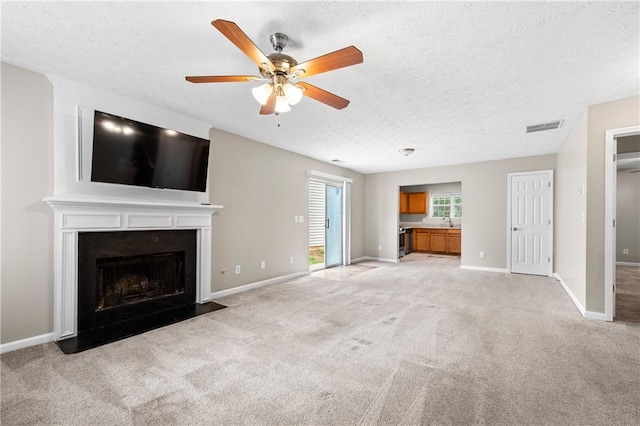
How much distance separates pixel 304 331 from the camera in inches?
111

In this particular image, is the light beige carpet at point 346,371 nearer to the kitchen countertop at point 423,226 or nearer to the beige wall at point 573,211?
the beige wall at point 573,211

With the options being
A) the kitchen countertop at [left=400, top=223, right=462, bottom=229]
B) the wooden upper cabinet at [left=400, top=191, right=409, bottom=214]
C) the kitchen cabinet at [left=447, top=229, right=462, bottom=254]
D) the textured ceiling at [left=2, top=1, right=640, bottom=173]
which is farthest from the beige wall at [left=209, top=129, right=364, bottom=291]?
the kitchen cabinet at [left=447, top=229, right=462, bottom=254]

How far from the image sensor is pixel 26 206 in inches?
98.0

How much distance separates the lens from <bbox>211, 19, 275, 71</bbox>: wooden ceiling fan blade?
4.65ft

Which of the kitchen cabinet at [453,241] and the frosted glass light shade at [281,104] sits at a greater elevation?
the frosted glass light shade at [281,104]

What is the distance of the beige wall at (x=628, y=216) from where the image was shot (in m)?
6.51

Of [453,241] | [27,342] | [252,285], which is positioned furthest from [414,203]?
[27,342]

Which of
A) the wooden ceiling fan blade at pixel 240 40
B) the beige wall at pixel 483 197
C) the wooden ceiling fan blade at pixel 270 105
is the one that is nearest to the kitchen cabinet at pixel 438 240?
the beige wall at pixel 483 197

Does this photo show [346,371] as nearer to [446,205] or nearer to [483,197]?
[483,197]

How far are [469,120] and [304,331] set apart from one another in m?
3.27

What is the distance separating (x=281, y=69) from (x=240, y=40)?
15.5 inches

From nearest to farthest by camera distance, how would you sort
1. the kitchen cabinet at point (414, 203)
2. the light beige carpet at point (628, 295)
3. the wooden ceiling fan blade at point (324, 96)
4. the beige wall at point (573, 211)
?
1. the wooden ceiling fan blade at point (324, 96)
2. the light beige carpet at point (628, 295)
3. the beige wall at point (573, 211)
4. the kitchen cabinet at point (414, 203)

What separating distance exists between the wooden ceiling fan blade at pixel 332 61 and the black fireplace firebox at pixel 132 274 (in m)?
2.60

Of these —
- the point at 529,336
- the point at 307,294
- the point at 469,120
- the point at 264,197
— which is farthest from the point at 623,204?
the point at 264,197
